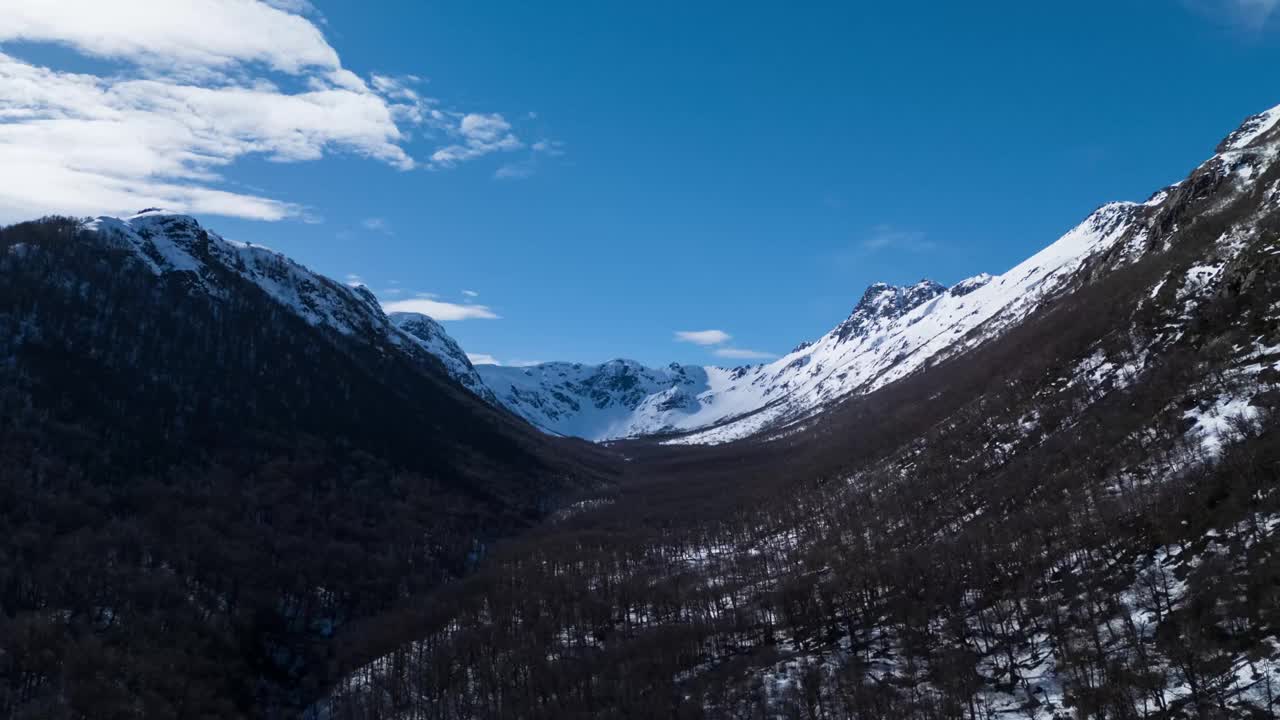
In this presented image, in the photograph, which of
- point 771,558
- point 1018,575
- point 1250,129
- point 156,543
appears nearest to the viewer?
point 1018,575

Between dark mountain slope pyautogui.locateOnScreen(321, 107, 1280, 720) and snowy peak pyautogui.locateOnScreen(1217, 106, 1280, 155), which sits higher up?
snowy peak pyautogui.locateOnScreen(1217, 106, 1280, 155)

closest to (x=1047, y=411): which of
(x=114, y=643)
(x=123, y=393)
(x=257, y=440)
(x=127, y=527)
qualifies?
(x=114, y=643)

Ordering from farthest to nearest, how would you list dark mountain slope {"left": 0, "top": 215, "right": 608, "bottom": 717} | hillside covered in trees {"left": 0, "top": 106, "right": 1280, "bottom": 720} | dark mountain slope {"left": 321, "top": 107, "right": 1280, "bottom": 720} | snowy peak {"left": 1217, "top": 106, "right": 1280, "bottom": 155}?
snowy peak {"left": 1217, "top": 106, "right": 1280, "bottom": 155}, dark mountain slope {"left": 0, "top": 215, "right": 608, "bottom": 717}, hillside covered in trees {"left": 0, "top": 106, "right": 1280, "bottom": 720}, dark mountain slope {"left": 321, "top": 107, "right": 1280, "bottom": 720}

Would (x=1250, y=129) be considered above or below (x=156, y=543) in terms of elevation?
above

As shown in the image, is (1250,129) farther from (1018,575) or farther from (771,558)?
(1018,575)

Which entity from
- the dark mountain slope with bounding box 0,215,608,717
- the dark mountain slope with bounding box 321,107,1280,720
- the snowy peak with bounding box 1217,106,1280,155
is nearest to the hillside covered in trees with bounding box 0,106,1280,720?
the dark mountain slope with bounding box 321,107,1280,720

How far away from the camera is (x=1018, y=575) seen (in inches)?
2714

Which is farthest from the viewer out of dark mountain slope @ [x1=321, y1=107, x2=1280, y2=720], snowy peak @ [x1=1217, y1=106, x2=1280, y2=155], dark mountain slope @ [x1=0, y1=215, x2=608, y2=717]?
snowy peak @ [x1=1217, y1=106, x2=1280, y2=155]

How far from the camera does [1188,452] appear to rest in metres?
64.1

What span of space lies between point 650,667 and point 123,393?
6638 inches

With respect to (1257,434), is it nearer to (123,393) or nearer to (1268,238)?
(1268,238)

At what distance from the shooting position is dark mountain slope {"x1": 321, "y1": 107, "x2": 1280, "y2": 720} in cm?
4988

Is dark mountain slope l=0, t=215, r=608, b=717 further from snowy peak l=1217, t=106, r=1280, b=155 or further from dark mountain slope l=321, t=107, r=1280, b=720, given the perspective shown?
snowy peak l=1217, t=106, r=1280, b=155

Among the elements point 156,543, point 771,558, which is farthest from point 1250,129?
point 156,543
